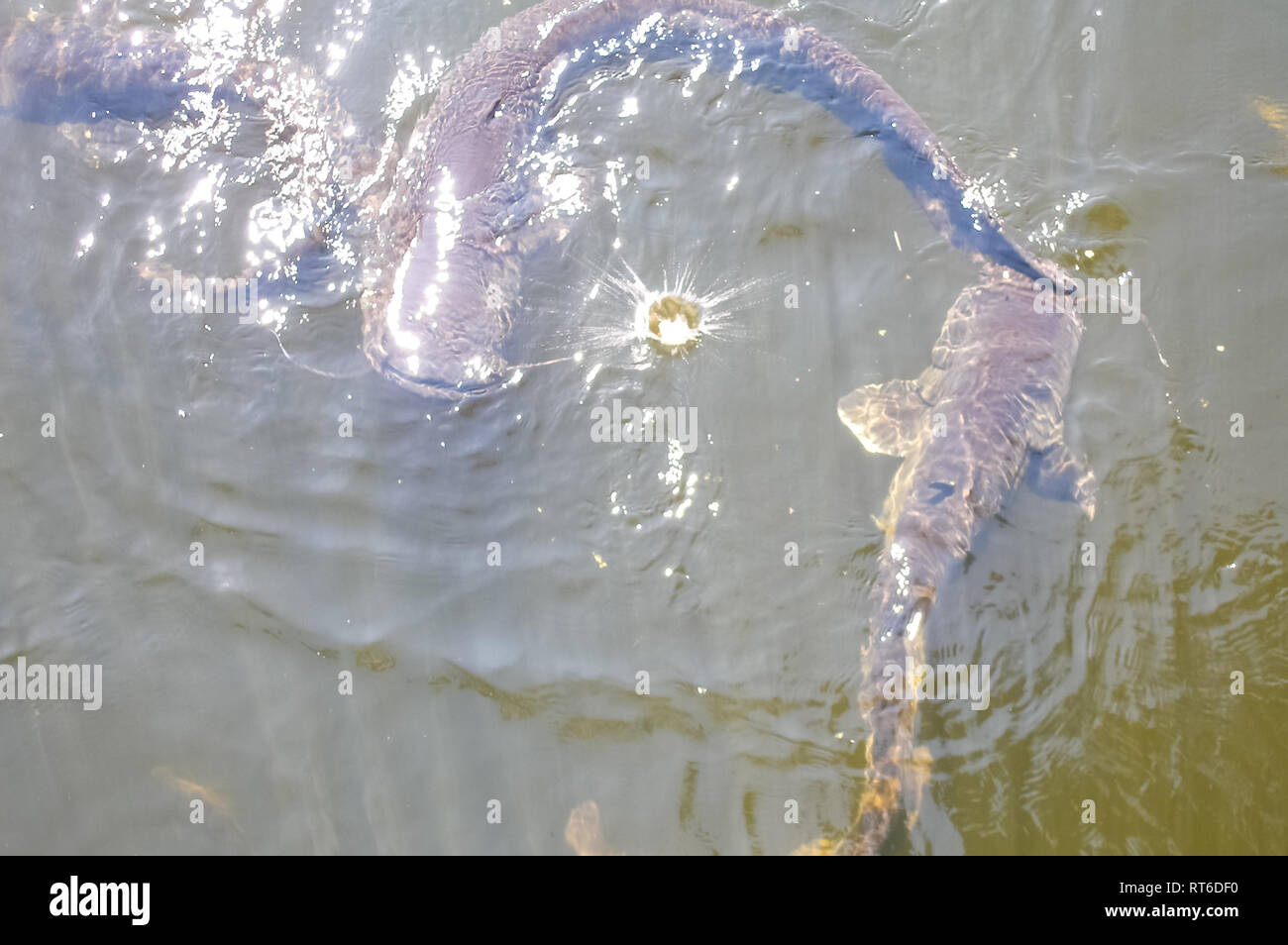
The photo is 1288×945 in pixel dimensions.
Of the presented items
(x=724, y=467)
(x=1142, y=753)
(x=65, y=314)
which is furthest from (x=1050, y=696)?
(x=65, y=314)

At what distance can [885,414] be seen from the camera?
224 inches

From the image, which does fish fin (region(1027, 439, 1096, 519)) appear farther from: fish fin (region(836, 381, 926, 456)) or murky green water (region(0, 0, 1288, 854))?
fish fin (region(836, 381, 926, 456))

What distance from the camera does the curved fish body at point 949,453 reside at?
16.5ft

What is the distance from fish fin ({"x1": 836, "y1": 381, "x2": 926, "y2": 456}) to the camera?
18.4 ft

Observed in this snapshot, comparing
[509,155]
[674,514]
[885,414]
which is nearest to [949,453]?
[885,414]

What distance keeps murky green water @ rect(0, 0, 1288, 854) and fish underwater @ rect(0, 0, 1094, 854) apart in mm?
179

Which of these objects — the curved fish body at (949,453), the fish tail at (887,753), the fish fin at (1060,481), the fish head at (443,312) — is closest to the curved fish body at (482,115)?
the fish head at (443,312)

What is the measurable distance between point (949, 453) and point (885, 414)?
0.48m

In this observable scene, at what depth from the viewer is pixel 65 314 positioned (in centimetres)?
600

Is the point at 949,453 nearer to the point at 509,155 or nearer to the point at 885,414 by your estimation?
the point at 885,414

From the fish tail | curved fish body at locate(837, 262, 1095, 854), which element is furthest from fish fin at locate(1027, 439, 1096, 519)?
the fish tail
